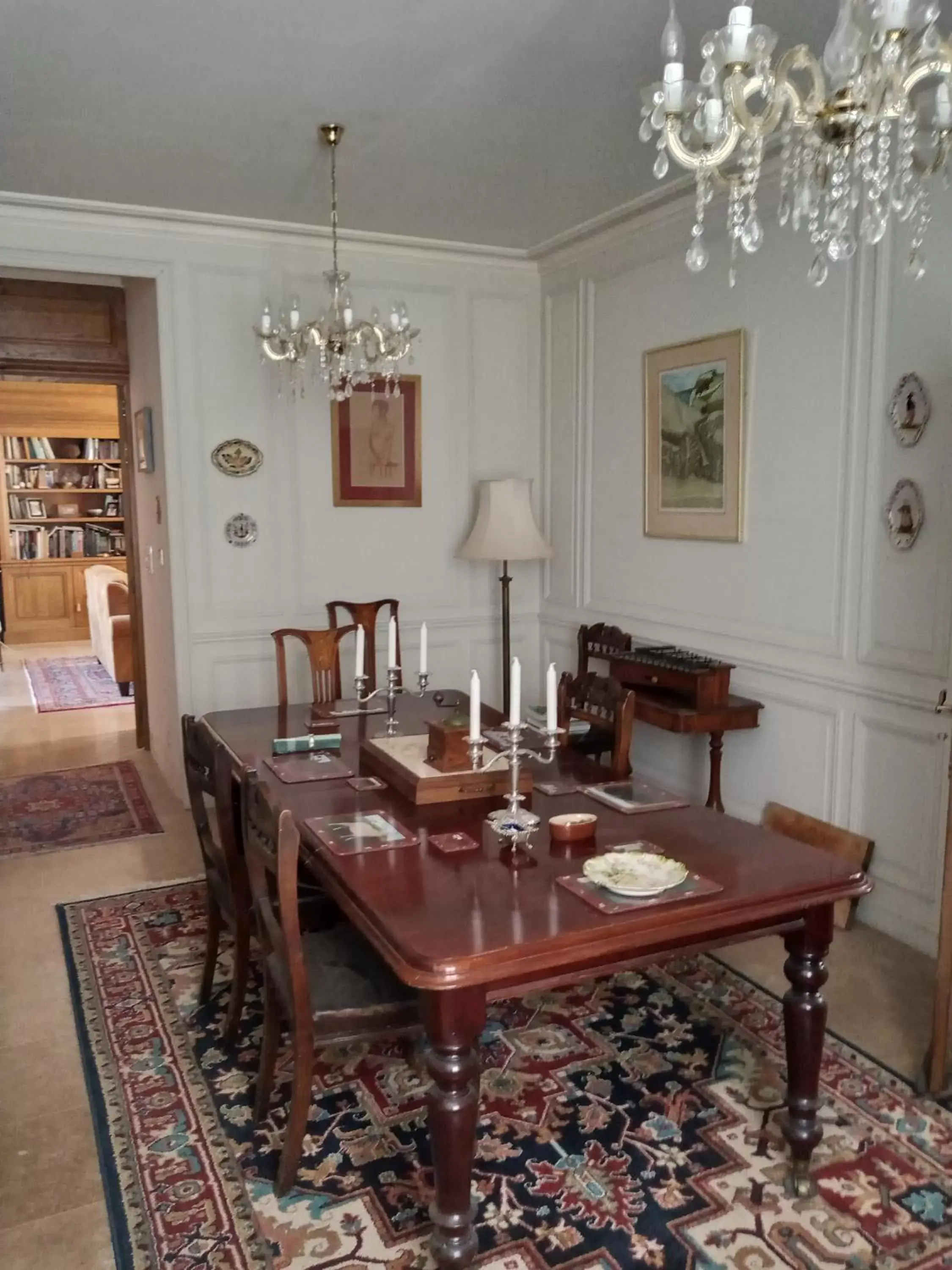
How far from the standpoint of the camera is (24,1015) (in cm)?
279

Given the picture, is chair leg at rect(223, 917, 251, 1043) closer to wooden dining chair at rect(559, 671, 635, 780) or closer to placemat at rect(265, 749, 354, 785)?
placemat at rect(265, 749, 354, 785)

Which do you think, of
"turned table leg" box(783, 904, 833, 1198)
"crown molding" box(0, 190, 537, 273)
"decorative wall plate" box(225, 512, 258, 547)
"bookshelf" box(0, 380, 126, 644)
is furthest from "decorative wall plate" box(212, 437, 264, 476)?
"bookshelf" box(0, 380, 126, 644)

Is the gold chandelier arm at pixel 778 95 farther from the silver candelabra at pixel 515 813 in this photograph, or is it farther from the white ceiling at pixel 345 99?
the silver candelabra at pixel 515 813

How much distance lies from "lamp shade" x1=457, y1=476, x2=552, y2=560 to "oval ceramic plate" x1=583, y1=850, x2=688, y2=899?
8.83ft

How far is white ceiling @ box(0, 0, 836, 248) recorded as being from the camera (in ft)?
8.17

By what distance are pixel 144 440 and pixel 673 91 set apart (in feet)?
12.2

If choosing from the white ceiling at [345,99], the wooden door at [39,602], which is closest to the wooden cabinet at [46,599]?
the wooden door at [39,602]

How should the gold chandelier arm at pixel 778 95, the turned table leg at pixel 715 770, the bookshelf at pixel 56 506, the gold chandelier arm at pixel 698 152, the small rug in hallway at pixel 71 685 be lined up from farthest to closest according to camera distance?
the bookshelf at pixel 56 506, the small rug in hallway at pixel 71 685, the turned table leg at pixel 715 770, the gold chandelier arm at pixel 698 152, the gold chandelier arm at pixel 778 95

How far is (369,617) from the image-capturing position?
4.31 meters

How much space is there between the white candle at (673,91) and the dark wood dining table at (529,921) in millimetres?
1442

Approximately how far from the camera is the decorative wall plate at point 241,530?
448 centimetres

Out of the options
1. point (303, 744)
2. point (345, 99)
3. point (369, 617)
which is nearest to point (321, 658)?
point (369, 617)

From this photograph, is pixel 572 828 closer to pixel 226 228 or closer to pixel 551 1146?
pixel 551 1146

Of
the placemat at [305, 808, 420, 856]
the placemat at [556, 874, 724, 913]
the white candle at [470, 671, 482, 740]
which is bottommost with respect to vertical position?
the placemat at [556, 874, 724, 913]
